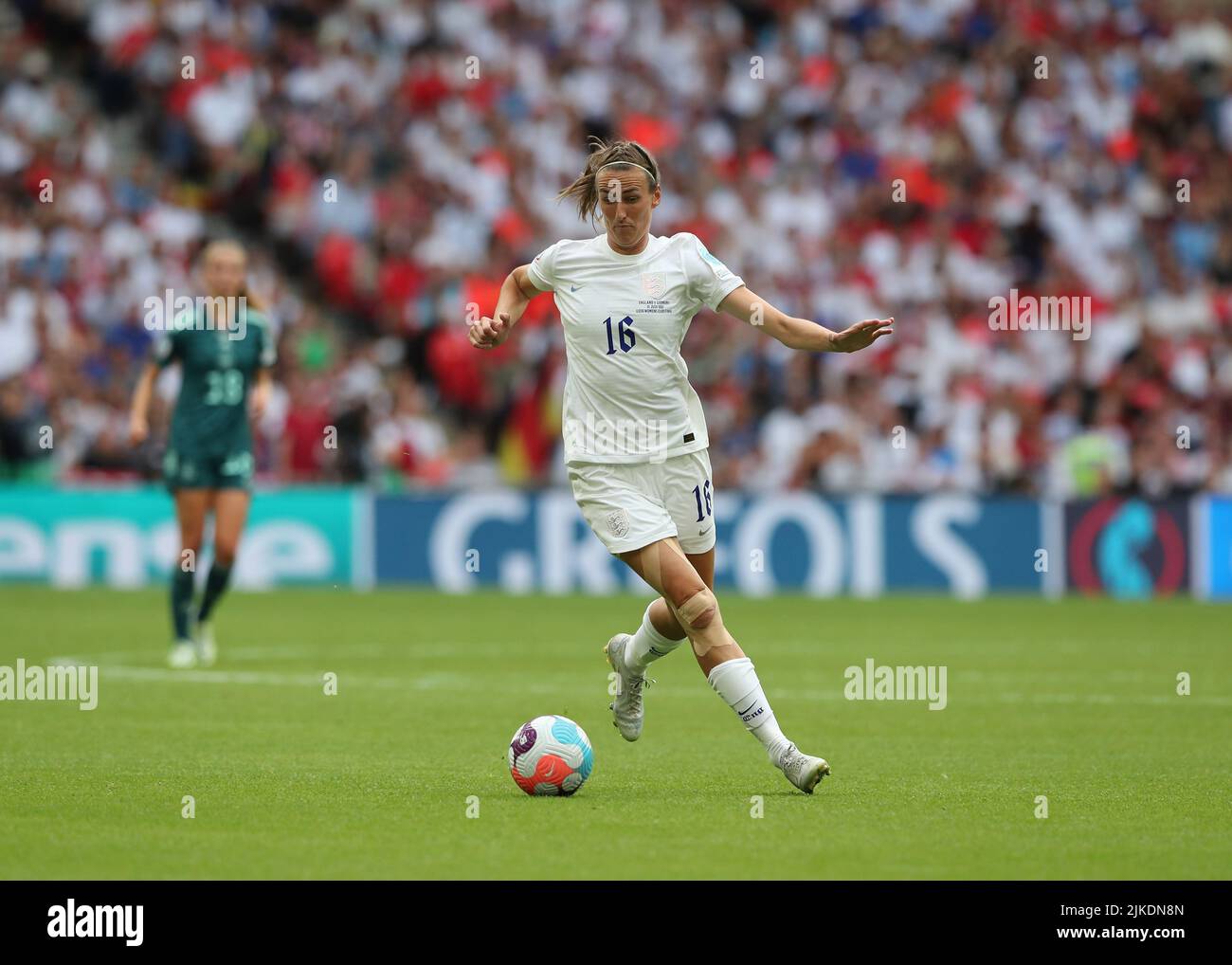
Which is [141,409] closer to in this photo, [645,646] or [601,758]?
[601,758]

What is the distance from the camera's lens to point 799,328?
890 cm

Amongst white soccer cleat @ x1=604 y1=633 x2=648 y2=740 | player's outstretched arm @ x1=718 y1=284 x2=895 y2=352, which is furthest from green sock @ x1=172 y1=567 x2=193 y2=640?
player's outstretched arm @ x1=718 y1=284 x2=895 y2=352

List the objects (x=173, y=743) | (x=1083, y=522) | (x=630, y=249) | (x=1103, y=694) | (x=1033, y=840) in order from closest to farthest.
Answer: (x=1033, y=840) < (x=630, y=249) < (x=173, y=743) < (x=1103, y=694) < (x=1083, y=522)

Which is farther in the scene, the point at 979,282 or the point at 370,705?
the point at 979,282

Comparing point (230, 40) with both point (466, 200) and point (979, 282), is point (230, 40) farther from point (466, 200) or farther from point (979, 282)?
point (979, 282)

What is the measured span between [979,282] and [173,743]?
17269 millimetres

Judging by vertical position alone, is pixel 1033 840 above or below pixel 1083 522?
below

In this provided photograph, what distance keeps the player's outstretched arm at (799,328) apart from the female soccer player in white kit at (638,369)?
0.5 inches

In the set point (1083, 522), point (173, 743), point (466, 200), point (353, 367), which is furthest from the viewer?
point (466, 200)

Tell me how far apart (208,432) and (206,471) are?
27 centimetres

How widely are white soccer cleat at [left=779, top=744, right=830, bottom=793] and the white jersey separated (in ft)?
4.79

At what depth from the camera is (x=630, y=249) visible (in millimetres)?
9305

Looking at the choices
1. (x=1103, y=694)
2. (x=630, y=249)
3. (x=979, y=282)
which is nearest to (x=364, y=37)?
(x=979, y=282)
